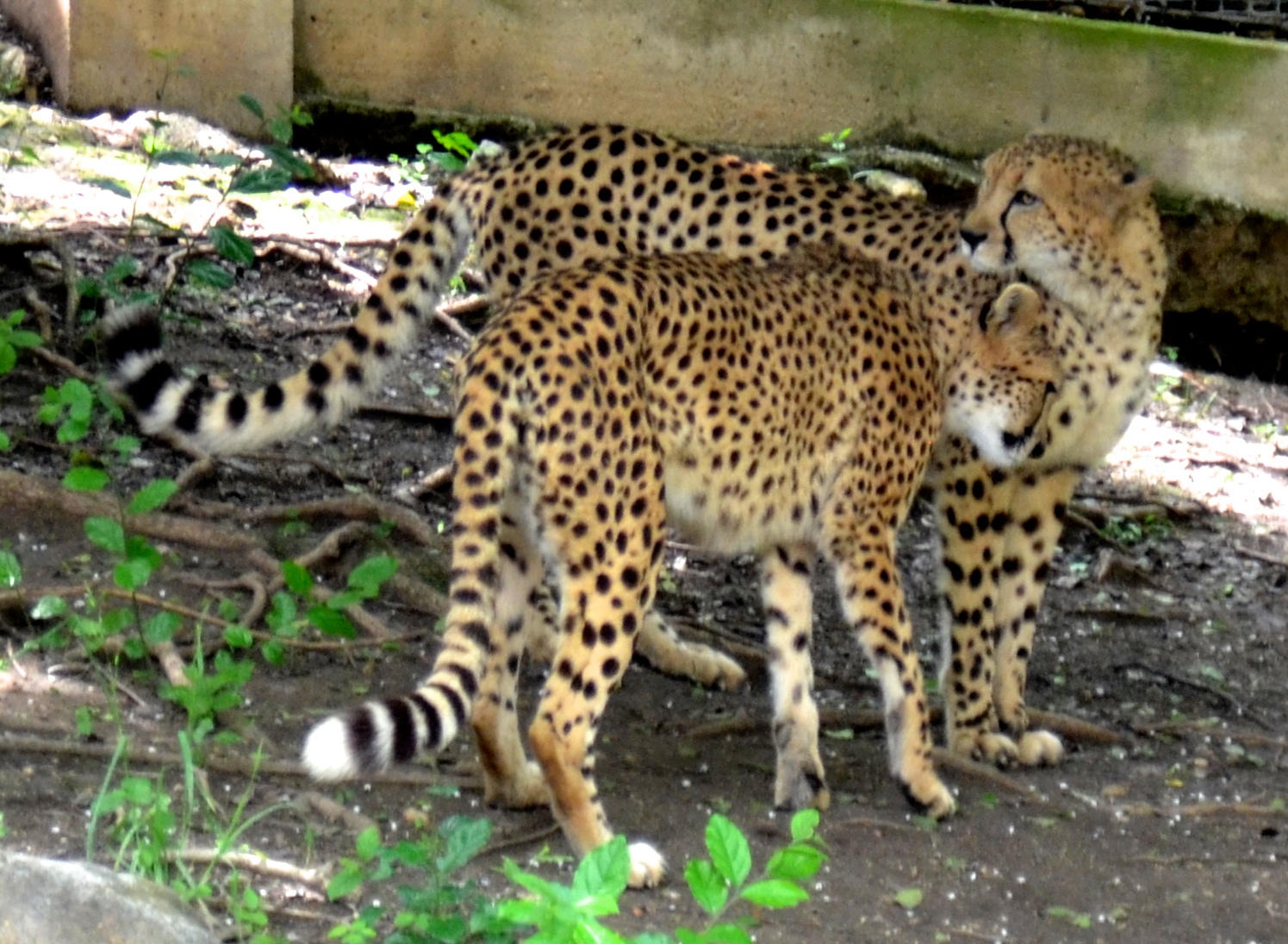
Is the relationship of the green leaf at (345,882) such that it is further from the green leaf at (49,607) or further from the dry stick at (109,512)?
the dry stick at (109,512)

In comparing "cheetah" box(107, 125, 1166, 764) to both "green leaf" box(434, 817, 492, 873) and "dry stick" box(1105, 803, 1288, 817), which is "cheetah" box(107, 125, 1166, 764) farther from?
"green leaf" box(434, 817, 492, 873)

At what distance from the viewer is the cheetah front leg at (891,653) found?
4.07 m

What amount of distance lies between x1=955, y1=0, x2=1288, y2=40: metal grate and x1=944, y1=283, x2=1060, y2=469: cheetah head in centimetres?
326

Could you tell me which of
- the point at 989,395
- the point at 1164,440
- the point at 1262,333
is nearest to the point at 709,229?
the point at 989,395

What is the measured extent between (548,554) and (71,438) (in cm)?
136

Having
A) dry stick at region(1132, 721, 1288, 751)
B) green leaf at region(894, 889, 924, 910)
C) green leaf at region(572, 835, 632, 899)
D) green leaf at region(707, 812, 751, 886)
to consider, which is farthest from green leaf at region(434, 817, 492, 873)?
dry stick at region(1132, 721, 1288, 751)

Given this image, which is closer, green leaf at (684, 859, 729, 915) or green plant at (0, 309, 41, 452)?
green leaf at (684, 859, 729, 915)

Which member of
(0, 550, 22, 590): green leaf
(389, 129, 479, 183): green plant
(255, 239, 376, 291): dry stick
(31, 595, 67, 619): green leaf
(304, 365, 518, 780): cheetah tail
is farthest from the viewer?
(389, 129, 479, 183): green plant

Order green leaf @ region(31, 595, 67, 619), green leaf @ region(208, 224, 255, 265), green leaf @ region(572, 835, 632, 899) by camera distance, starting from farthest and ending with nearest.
Result: 1. green leaf @ region(208, 224, 255, 265)
2. green leaf @ region(31, 595, 67, 619)
3. green leaf @ region(572, 835, 632, 899)

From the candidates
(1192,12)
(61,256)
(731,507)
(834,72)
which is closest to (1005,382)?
(731,507)

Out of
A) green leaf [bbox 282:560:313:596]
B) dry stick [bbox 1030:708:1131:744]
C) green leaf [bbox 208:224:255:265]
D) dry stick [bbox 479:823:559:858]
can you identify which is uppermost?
green leaf [bbox 208:224:255:265]

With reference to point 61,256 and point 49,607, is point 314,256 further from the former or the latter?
point 49,607

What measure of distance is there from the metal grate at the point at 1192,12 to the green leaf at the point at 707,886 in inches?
212

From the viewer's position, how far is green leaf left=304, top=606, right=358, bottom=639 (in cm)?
405
